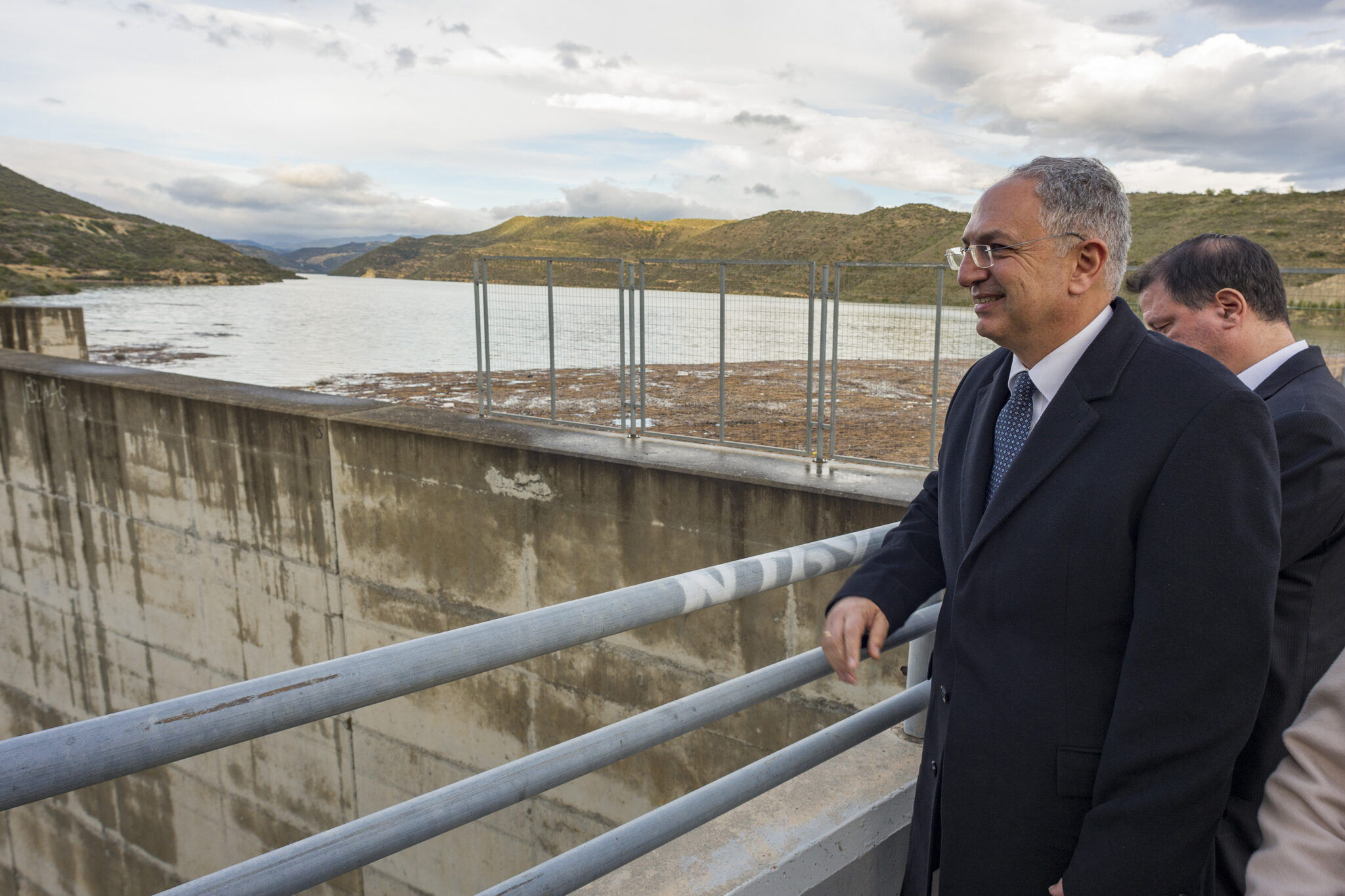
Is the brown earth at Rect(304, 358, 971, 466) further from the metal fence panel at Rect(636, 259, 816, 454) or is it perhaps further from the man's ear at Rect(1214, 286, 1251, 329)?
the man's ear at Rect(1214, 286, 1251, 329)

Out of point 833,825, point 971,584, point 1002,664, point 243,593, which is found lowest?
point 243,593

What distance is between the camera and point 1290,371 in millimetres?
1716

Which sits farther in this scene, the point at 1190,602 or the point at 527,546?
the point at 527,546

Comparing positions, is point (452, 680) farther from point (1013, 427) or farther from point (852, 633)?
point (1013, 427)

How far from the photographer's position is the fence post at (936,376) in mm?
6094

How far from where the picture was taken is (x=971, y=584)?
1462 mm

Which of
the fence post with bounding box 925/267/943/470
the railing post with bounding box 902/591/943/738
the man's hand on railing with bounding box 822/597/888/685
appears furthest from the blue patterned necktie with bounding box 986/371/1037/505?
the fence post with bounding box 925/267/943/470

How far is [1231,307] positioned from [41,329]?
63.1 ft

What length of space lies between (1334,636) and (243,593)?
9.47m

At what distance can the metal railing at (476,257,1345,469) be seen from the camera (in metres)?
6.20

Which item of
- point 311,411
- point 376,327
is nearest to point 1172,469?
point 311,411

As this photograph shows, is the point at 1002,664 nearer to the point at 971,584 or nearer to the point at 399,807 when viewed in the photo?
the point at 971,584

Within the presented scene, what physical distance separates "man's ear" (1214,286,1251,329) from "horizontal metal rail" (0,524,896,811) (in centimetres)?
126

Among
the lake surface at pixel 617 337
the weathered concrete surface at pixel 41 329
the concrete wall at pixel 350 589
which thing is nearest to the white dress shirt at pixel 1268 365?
the concrete wall at pixel 350 589
